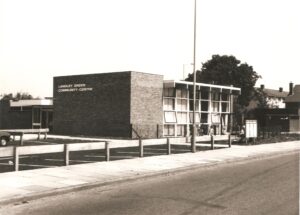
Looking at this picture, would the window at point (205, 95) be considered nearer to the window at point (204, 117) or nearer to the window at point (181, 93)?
the window at point (204, 117)

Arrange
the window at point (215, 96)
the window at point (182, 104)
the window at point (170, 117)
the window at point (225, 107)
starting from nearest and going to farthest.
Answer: the window at point (170, 117), the window at point (182, 104), the window at point (215, 96), the window at point (225, 107)

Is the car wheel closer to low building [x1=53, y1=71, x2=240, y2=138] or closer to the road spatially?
low building [x1=53, y1=71, x2=240, y2=138]

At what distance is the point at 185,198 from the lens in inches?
372

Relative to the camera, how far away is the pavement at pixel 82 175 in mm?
9852

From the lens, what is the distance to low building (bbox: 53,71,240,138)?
33.0 m

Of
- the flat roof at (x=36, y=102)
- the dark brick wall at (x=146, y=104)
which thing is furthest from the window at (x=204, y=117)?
the flat roof at (x=36, y=102)

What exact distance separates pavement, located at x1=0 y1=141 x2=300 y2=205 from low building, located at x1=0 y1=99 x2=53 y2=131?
25.4m

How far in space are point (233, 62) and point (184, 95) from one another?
38.5 metres

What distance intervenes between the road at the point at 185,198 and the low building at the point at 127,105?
64.9 ft

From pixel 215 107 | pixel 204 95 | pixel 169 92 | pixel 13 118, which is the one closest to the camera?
pixel 169 92

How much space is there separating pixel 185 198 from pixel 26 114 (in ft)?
117

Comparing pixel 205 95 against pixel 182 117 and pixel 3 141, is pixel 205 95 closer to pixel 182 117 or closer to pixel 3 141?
pixel 182 117

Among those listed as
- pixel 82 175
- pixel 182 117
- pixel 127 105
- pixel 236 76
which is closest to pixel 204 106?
pixel 182 117

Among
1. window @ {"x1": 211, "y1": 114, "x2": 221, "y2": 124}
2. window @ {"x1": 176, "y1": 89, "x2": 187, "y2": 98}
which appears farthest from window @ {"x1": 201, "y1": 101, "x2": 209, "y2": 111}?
window @ {"x1": 176, "y1": 89, "x2": 187, "y2": 98}
